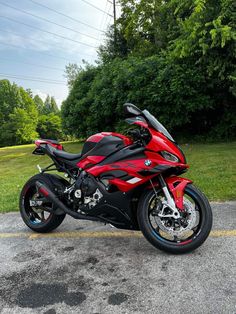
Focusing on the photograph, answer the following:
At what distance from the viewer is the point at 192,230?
112 inches

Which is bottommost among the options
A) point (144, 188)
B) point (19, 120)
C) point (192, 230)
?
point (192, 230)

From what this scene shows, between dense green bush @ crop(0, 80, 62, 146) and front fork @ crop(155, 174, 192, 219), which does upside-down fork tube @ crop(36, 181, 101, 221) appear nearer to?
front fork @ crop(155, 174, 192, 219)

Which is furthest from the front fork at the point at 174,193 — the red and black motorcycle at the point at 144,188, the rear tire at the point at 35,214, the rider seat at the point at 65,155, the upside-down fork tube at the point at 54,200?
the rear tire at the point at 35,214

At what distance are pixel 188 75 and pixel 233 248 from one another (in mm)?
9202

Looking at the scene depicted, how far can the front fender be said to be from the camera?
109 inches

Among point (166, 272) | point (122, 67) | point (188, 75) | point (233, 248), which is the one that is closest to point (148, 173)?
point (166, 272)

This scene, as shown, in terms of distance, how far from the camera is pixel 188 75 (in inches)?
435

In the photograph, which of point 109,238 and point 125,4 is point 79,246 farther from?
point 125,4

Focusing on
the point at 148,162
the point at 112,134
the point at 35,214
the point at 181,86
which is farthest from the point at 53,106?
the point at 148,162

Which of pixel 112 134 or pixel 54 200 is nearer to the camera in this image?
pixel 112 134

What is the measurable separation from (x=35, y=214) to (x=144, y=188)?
157cm

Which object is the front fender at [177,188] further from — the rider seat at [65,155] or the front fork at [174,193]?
the rider seat at [65,155]

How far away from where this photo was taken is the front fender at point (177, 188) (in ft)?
9.12

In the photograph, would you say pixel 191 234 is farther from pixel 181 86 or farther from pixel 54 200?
pixel 181 86
